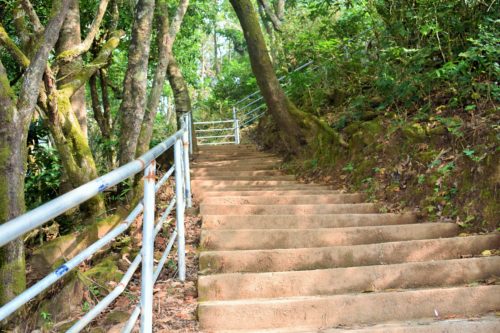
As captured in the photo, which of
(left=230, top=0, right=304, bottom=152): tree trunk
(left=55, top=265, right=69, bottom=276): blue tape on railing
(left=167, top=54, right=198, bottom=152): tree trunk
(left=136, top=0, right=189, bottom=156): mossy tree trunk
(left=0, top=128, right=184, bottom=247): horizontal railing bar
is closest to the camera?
(left=0, top=128, right=184, bottom=247): horizontal railing bar

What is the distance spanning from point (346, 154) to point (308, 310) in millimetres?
4443

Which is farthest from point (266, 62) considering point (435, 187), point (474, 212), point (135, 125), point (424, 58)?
point (474, 212)

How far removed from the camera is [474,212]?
176 inches

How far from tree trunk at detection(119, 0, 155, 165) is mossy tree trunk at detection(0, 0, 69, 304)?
1.73 metres

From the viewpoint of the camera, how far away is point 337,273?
11.4 ft

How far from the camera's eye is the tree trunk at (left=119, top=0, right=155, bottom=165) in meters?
5.39

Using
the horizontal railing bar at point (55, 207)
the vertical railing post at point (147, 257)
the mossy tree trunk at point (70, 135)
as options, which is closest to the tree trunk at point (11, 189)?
the mossy tree trunk at point (70, 135)

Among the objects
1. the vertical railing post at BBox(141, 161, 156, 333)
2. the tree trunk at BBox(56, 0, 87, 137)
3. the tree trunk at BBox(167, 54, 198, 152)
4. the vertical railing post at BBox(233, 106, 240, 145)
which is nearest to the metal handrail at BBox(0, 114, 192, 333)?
the vertical railing post at BBox(141, 161, 156, 333)

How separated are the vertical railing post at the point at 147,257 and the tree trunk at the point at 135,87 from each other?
317 cm

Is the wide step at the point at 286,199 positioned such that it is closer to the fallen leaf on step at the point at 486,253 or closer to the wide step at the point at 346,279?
the wide step at the point at 346,279

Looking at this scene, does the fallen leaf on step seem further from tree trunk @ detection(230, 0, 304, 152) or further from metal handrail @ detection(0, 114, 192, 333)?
tree trunk @ detection(230, 0, 304, 152)

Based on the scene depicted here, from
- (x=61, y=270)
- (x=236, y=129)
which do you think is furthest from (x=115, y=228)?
(x=236, y=129)

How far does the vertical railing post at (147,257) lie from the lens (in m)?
2.19

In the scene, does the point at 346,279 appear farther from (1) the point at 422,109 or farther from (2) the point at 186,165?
(1) the point at 422,109
